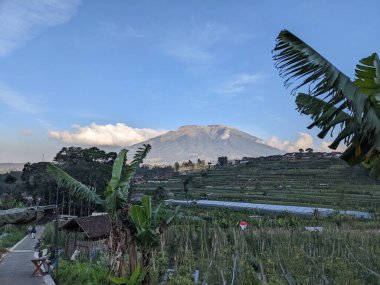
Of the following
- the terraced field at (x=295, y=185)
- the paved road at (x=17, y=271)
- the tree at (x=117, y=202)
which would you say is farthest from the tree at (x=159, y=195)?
the tree at (x=117, y=202)

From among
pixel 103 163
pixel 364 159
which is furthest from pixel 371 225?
pixel 103 163

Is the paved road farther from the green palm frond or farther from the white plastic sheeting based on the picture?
the white plastic sheeting

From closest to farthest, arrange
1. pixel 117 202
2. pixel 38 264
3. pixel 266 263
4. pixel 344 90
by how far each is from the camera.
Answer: pixel 344 90 → pixel 266 263 → pixel 117 202 → pixel 38 264

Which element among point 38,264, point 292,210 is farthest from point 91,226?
point 292,210

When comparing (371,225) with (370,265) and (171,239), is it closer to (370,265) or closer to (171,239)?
(171,239)

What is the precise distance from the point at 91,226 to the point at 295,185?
Answer: 49.8m

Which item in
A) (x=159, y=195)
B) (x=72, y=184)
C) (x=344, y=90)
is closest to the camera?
(x=344, y=90)

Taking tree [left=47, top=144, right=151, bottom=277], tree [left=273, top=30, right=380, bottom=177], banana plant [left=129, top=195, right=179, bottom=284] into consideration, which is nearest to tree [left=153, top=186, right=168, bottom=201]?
banana plant [left=129, top=195, right=179, bottom=284]

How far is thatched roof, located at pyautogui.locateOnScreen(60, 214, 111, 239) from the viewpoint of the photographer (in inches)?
732

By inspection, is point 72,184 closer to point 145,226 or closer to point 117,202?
point 117,202

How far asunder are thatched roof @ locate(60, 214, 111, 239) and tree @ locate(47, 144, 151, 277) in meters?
9.38

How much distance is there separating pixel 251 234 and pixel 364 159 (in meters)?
14.5

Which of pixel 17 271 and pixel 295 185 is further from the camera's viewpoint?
pixel 295 185

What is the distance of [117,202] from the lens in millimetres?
9227
